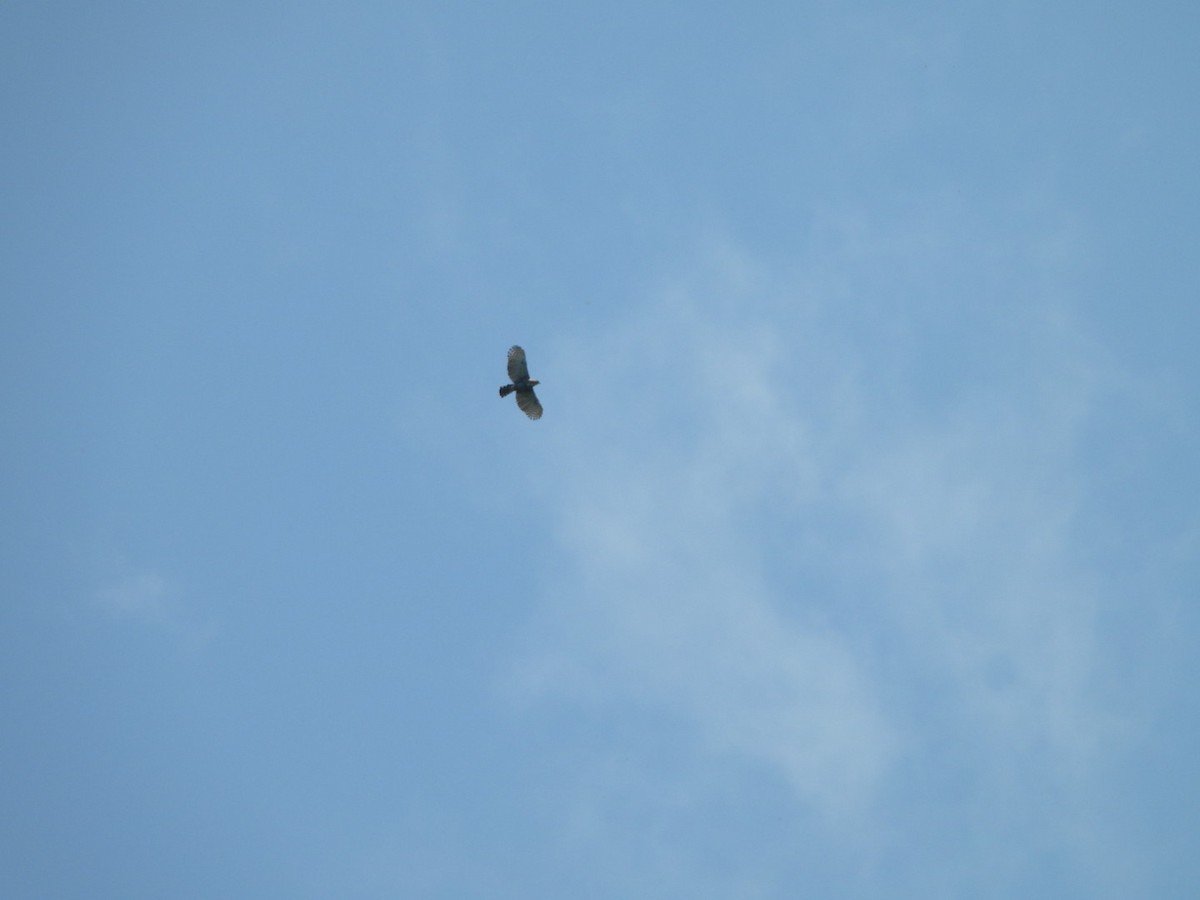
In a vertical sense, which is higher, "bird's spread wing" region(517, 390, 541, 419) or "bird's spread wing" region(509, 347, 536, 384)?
"bird's spread wing" region(509, 347, 536, 384)

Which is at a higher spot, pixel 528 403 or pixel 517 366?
pixel 517 366

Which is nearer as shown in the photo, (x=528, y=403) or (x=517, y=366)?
(x=517, y=366)

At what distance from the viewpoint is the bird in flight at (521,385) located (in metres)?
37.7

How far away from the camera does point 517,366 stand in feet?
124

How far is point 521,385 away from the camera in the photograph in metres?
38.2

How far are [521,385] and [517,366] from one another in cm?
92

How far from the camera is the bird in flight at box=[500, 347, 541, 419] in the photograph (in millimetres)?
37656

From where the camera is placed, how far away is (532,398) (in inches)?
1518

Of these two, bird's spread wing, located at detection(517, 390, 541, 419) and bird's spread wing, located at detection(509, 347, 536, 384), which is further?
bird's spread wing, located at detection(517, 390, 541, 419)

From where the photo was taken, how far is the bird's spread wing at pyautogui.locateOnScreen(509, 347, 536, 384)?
123 ft

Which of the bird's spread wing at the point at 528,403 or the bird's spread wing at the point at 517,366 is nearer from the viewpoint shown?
the bird's spread wing at the point at 517,366

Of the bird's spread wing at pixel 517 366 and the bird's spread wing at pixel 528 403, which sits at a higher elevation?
the bird's spread wing at pixel 517 366
